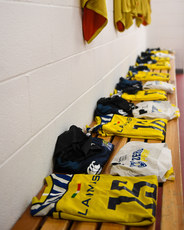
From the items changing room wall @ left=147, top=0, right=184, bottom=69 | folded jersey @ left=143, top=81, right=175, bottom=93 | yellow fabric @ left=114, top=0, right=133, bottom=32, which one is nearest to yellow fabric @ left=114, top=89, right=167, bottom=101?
folded jersey @ left=143, top=81, right=175, bottom=93

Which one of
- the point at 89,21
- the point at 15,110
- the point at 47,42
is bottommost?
the point at 15,110

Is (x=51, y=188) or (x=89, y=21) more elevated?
(x=89, y=21)

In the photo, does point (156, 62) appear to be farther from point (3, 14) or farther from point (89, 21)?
point (3, 14)

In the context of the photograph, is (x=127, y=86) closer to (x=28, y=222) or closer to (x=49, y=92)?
(x=49, y=92)

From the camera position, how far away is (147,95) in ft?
8.95

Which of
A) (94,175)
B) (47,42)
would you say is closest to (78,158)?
(94,175)

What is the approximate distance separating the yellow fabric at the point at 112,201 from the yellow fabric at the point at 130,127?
601mm

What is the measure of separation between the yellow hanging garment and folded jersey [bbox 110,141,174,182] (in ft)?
2.75

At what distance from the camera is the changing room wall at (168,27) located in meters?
5.88

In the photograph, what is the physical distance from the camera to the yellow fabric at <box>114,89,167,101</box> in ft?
A: 8.68

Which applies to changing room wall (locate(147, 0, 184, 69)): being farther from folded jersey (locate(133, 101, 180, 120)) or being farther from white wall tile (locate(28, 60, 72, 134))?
white wall tile (locate(28, 60, 72, 134))

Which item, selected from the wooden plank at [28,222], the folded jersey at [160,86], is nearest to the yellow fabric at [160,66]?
the folded jersey at [160,86]

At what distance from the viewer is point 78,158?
1.58 m

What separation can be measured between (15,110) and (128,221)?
65 centimetres
